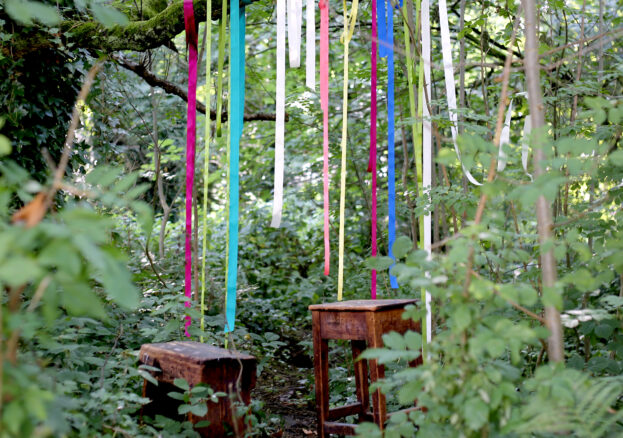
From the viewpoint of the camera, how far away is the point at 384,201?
5.70 meters

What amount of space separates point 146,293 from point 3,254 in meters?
2.81

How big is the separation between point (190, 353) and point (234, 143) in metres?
1.15

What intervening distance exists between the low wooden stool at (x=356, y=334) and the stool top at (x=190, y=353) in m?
0.45

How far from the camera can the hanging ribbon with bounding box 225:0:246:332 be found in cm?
281

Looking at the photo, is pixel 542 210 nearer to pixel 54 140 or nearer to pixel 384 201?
pixel 54 140

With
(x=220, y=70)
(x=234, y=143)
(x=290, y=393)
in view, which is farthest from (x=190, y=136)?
(x=290, y=393)

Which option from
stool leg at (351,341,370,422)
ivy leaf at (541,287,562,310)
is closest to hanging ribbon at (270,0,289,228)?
stool leg at (351,341,370,422)

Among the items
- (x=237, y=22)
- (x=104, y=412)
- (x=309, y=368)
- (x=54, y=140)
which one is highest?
(x=237, y=22)

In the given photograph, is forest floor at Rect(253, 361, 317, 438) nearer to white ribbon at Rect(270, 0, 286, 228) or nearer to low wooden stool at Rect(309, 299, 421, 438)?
low wooden stool at Rect(309, 299, 421, 438)

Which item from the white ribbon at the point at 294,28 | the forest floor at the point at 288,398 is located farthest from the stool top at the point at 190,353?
the white ribbon at the point at 294,28

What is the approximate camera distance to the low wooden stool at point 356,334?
91.1 inches

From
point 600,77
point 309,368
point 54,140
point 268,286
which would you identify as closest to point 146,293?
point 54,140

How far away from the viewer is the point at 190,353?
7.38 ft

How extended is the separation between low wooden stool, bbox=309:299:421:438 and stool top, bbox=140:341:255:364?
45 centimetres
